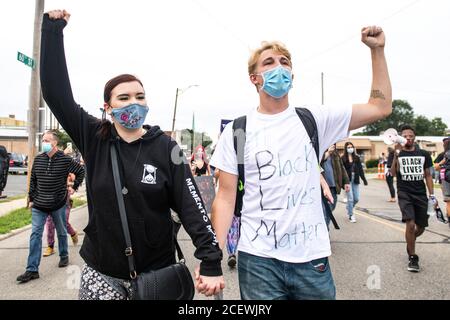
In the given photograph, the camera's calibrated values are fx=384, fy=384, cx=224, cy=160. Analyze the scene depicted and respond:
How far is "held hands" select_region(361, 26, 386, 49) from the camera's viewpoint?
2.12 metres

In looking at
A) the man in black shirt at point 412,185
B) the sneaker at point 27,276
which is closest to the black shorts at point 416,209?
the man in black shirt at point 412,185

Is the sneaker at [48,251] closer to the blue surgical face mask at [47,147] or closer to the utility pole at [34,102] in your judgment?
the blue surgical face mask at [47,147]

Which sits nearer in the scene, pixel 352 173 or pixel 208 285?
pixel 208 285

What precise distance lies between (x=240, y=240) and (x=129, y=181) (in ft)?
2.34

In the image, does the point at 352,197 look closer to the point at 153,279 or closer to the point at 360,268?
the point at 360,268

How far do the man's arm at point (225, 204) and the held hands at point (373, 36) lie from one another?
107 centimetres

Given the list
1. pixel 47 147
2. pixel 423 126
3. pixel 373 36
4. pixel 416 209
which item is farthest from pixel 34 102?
pixel 423 126

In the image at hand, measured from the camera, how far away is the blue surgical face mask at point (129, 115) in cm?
228

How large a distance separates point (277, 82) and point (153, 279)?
1324 millimetres

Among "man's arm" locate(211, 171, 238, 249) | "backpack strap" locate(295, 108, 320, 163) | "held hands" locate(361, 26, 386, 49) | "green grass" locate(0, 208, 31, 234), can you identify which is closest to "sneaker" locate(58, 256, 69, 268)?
"green grass" locate(0, 208, 31, 234)

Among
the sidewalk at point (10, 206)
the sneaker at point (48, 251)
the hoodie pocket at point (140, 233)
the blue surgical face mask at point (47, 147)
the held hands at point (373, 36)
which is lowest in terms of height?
the sneaker at point (48, 251)

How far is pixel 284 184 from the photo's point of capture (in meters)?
2.10

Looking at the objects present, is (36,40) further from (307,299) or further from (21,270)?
(307,299)

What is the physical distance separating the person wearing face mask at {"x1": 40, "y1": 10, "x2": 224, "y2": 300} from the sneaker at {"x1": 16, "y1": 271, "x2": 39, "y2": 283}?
326 centimetres
